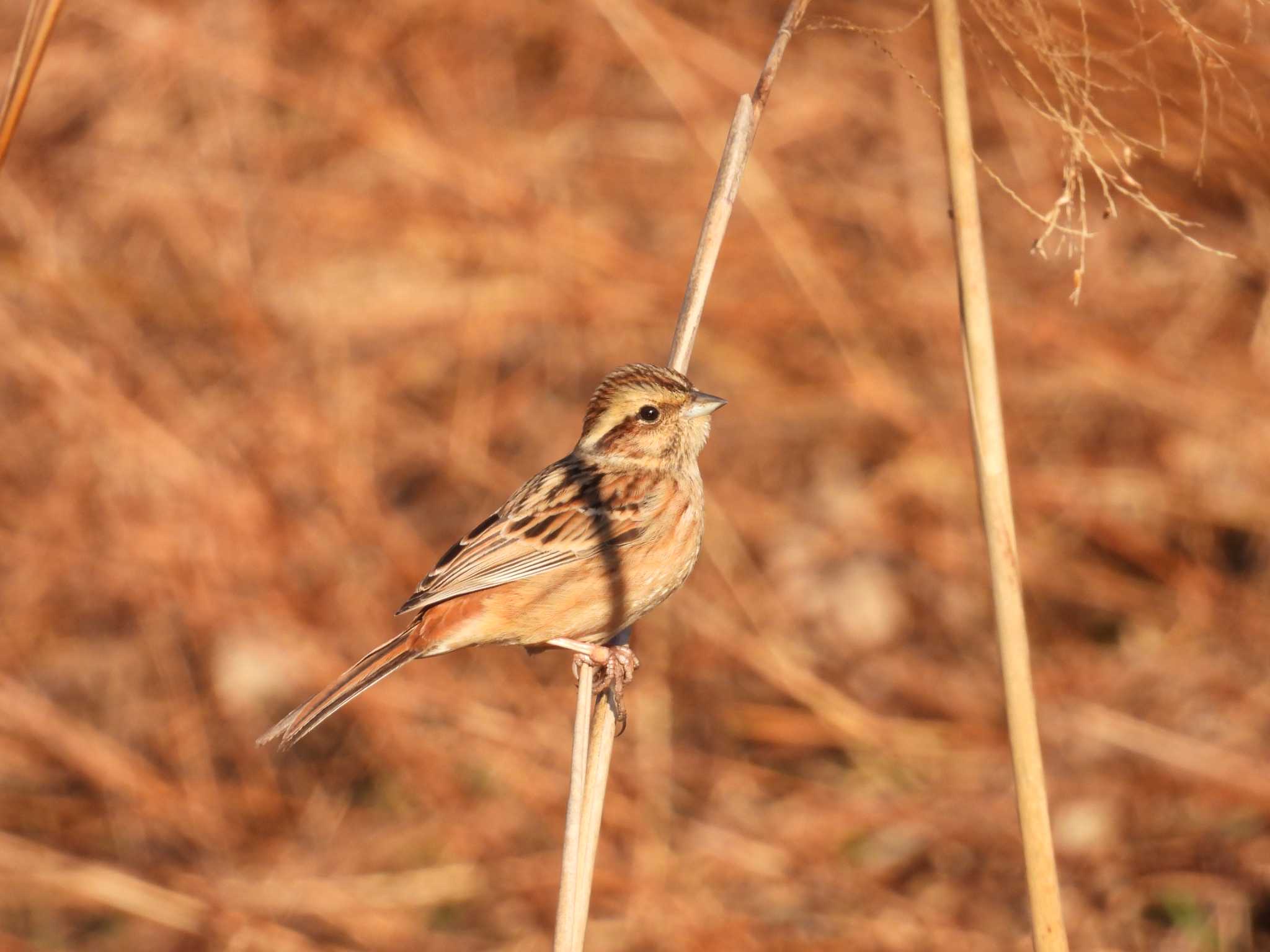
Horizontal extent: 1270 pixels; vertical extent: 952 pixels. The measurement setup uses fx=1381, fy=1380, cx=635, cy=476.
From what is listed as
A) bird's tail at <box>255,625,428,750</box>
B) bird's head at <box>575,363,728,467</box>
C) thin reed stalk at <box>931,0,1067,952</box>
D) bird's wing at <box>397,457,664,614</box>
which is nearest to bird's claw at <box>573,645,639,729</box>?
bird's wing at <box>397,457,664,614</box>

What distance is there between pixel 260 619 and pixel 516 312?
6.62 ft

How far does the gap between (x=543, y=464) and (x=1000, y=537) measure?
501cm

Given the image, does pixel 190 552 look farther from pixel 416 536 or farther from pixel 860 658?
pixel 860 658

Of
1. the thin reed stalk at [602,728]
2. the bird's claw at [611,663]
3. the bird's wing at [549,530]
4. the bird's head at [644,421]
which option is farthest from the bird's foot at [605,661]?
the bird's head at [644,421]

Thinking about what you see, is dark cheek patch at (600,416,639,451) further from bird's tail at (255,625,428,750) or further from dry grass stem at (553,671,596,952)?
dry grass stem at (553,671,596,952)

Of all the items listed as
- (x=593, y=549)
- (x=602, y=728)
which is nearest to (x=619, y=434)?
(x=593, y=549)

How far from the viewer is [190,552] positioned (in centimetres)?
680

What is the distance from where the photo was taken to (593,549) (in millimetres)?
3994

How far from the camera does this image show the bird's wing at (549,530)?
3.90 metres

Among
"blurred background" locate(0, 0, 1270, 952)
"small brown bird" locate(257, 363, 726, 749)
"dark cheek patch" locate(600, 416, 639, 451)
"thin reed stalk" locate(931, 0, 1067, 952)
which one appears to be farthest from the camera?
"blurred background" locate(0, 0, 1270, 952)

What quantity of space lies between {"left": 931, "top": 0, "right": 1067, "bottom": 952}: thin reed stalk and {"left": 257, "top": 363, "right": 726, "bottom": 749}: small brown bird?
1.20 m

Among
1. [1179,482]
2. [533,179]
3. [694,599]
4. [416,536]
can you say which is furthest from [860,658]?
[533,179]

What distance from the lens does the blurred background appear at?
6.20 m

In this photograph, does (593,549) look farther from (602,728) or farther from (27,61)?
(27,61)
